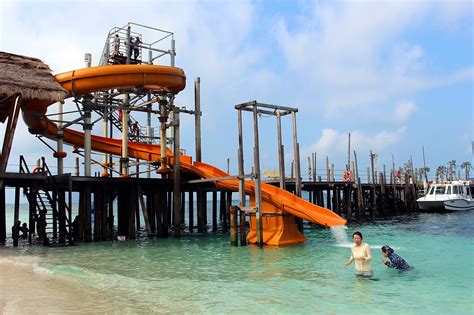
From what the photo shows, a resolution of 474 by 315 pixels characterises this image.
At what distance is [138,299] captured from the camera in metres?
9.19

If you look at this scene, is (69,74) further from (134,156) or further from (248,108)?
(248,108)

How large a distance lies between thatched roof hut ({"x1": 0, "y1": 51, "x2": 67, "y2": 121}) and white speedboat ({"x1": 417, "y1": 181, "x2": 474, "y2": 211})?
33.1 meters

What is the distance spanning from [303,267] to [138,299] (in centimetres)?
513

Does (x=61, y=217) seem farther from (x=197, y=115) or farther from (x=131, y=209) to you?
(x=197, y=115)

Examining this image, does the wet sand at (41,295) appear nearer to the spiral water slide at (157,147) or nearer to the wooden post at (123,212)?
the spiral water slide at (157,147)

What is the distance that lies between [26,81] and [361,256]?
13.9 metres

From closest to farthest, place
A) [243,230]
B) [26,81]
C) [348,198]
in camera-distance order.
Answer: [243,230] → [26,81] → [348,198]

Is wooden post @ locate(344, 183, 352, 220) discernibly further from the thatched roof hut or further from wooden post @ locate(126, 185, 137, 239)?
→ the thatched roof hut

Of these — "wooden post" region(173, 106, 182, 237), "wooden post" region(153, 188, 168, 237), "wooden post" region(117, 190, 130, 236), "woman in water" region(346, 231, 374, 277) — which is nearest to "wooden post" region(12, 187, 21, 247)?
"wooden post" region(117, 190, 130, 236)

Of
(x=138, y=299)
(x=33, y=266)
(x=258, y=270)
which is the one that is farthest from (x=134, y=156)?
(x=138, y=299)

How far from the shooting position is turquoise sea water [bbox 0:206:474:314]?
8656mm

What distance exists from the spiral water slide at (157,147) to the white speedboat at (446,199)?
26608mm

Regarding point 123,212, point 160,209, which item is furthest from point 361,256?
point 123,212

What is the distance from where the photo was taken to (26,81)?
57.4ft
